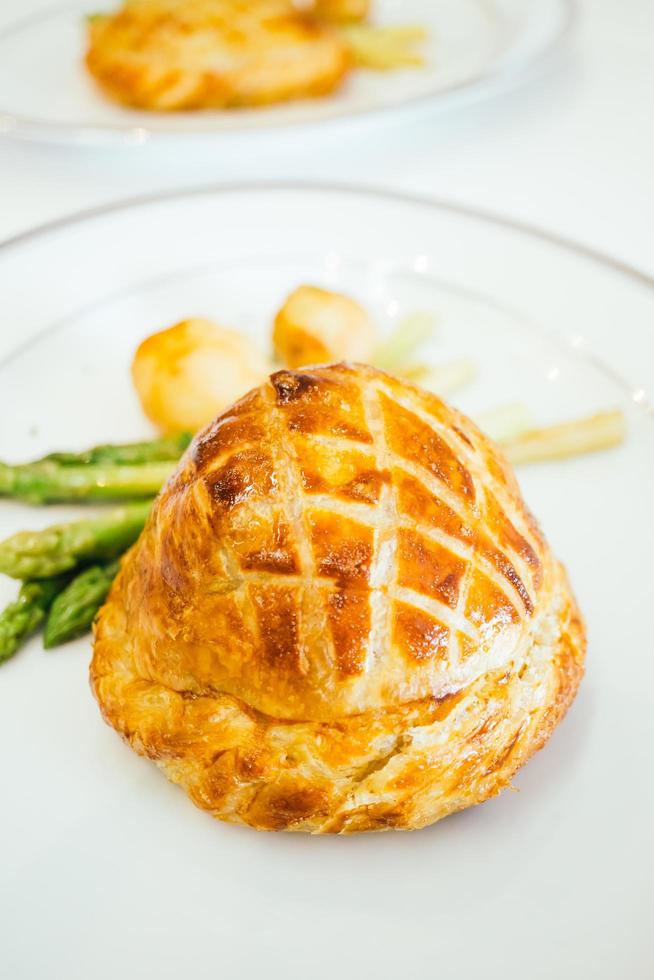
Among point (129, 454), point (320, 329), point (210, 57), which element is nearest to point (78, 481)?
point (129, 454)

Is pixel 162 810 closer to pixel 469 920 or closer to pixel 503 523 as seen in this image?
pixel 469 920

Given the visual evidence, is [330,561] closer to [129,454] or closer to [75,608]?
[75,608]

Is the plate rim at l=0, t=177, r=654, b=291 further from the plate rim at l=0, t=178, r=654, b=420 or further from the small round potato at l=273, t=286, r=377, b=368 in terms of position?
the small round potato at l=273, t=286, r=377, b=368

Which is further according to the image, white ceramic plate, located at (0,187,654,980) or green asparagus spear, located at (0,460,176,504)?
green asparagus spear, located at (0,460,176,504)

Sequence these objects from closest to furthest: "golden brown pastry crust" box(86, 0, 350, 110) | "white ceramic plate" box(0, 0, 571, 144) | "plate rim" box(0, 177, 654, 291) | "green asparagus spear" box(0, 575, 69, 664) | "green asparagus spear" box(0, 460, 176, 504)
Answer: "green asparagus spear" box(0, 575, 69, 664)
"green asparagus spear" box(0, 460, 176, 504)
"plate rim" box(0, 177, 654, 291)
"white ceramic plate" box(0, 0, 571, 144)
"golden brown pastry crust" box(86, 0, 350, 110)

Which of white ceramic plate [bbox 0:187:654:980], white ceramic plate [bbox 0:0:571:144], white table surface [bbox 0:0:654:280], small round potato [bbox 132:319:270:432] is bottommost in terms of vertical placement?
white ceramic plate [bbox 0:187:654:980]

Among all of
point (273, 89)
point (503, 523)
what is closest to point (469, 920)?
point (503, 523)

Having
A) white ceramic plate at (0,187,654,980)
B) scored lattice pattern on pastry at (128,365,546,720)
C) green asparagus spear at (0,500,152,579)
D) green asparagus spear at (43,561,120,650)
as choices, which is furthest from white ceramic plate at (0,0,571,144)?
scored lattice pattern on pastry at (128,365,546,720)

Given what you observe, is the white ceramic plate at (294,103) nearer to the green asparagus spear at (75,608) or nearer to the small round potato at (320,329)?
the small round potato at (320,329)
